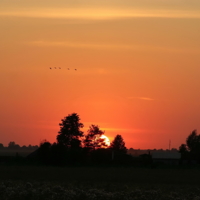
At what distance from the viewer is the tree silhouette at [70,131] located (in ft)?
359

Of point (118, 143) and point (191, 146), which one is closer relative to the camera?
point (191, 146)

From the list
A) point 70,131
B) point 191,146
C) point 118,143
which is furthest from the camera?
point 118,143

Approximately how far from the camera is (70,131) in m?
111

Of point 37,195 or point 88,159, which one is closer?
point 37,195

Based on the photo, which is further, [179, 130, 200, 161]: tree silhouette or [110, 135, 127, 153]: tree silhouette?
[110, 135, 127, 153]: tree silhouette

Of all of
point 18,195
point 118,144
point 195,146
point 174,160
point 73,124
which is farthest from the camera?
point 118,144

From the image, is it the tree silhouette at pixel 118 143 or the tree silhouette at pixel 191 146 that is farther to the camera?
the tree silhouette at pixel 118 143

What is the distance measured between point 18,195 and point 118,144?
111910 millimetres

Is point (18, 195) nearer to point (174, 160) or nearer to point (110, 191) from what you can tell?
point (110, 191)

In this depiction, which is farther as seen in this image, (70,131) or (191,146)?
(191,146)

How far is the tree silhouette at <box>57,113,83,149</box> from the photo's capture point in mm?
109562

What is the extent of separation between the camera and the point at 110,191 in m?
37.2

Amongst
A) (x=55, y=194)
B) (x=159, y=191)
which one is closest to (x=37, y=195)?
(x=55, y=194)

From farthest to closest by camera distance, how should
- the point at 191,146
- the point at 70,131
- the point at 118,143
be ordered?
the point at 118,143 < the point at 191,146 < the point at 70,131
